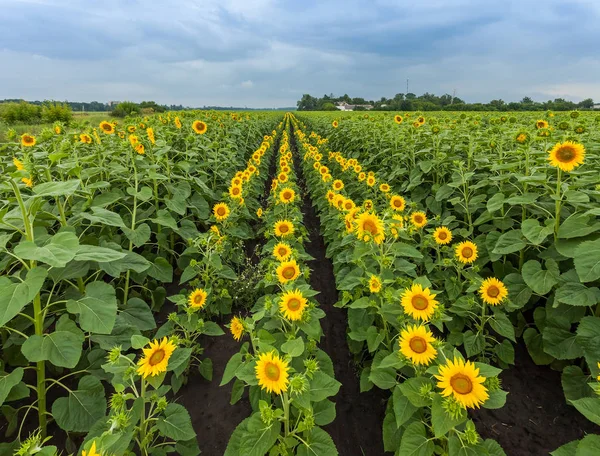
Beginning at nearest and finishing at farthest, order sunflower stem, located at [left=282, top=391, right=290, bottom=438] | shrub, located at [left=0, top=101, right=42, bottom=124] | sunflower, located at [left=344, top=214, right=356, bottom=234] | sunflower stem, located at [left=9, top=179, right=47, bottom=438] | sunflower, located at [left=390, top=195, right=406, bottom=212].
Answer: sunflower stem, located at [left=282, top=391, right=290, bottom=438] < sunflower stem, located at [left=9, top=179, right=47, bottom=438] < sunflower, located at [left=344, top=214, right=356, bottom=234] < sunflower, located at [left=390, top=195, right=406, bottom=212] < shrub, located at [left=0, top=101, right=42, bottom=124]

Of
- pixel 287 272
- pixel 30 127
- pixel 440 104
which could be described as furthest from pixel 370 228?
pixel 440 104

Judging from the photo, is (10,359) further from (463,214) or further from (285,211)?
(463,214)

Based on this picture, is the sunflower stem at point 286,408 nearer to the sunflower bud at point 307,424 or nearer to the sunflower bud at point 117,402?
the sunflower bud at point 307,424

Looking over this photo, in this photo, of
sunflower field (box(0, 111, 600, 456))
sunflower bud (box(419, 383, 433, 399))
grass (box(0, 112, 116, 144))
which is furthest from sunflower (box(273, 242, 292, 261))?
grass (box(0, 112, 116, 144))

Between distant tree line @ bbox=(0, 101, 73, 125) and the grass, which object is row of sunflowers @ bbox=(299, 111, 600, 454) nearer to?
the grass

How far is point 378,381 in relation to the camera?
6.41ft

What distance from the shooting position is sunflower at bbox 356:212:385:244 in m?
2.66

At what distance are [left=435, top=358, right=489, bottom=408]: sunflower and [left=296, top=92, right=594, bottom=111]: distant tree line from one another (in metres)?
16.6

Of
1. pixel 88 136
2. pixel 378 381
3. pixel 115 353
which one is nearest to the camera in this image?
pixel 115 353

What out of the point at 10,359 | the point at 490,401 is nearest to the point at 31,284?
the point at 10,359

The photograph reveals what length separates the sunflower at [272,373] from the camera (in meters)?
1.59

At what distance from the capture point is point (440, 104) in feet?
154

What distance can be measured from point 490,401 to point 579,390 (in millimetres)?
1400

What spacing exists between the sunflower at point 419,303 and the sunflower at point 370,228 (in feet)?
2.24
